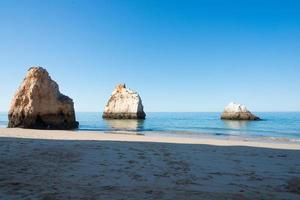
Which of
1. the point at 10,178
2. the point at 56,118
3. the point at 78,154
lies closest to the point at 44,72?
the point at 56,118

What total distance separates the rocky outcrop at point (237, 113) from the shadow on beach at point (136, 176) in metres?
74.0

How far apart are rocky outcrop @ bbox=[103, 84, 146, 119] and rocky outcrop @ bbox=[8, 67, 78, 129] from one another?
52.0 m

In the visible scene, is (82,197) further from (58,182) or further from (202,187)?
(202,187)

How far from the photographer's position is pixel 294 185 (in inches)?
310

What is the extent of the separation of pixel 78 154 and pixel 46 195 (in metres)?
5.62

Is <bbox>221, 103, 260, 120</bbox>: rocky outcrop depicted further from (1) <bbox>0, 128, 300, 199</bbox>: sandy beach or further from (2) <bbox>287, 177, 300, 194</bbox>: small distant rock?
(2) <bbox>287, 177, 300, 194</bbox>: small distant rock

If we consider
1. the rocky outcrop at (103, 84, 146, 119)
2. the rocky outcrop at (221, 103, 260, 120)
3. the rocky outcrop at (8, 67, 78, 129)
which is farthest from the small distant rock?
the rocky outcrop at (103, 84, 146, 119)

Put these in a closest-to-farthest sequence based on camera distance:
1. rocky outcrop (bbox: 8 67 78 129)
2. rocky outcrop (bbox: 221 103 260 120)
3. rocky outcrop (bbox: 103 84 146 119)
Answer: rocky outcrop (bbox: 8 67 78 129) < rocky outcrop (bbox: 221 103 260 120) < rocky outcrop (bbox: 103 84 146 119)

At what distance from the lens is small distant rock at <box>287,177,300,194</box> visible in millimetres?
7355

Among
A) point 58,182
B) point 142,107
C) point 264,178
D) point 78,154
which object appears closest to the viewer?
point 58,182

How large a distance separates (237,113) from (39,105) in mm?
61418

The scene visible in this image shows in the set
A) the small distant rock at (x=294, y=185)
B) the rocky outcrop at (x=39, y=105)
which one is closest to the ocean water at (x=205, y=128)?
the rocky outcrop at (x=39, y=105)

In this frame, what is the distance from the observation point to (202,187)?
7.31m

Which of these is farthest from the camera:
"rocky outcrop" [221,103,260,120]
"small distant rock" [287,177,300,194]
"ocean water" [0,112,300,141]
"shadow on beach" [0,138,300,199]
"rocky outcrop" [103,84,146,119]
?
"rocky outcrop" [103,84,146,119]
